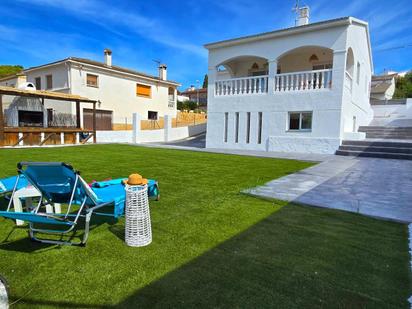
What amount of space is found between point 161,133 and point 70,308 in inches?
976

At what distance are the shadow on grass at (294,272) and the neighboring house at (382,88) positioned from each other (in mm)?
38303

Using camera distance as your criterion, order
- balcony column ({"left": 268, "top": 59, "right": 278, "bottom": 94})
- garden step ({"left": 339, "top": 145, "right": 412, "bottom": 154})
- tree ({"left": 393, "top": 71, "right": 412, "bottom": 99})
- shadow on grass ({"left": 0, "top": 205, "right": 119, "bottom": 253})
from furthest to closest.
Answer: tree ({"left": 393, "top": 71, "right": 412, "bottom": 99}) < balcony column ({"left": 268, "top": 59, "right": 278, "bottom": 94}) < garden step ({"left": 339, "top": 145, "right": 412, "bottom": 154}) < shadow on grass ({"left": 0, "top": 205, "right": 119, "bottom": 253})

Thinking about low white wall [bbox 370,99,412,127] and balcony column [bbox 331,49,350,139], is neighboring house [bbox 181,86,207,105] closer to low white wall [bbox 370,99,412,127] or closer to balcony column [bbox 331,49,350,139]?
low white wall [bbox 370,99,412,127]

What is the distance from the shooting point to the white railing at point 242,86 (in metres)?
17.0

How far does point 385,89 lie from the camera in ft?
123

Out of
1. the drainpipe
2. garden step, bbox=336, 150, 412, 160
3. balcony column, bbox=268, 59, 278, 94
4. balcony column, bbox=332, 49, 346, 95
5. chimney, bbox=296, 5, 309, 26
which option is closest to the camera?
garden step, bbox=336, 150, 412, 160

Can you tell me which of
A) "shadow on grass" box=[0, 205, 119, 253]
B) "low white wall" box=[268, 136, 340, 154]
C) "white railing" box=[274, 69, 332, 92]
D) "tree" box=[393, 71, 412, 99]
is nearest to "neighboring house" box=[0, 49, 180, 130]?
"white railing" box=[274, 69, 332, 92]

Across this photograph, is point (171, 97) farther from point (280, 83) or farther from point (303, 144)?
point (303, 144)

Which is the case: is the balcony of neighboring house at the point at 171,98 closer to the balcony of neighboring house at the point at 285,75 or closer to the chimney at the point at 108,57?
the chimney at the point at 108,57

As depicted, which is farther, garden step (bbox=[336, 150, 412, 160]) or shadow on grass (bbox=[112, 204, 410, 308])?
garden step (bbox=[336, 150, 412, 160])

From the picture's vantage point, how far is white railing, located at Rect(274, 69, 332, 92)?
14.8m

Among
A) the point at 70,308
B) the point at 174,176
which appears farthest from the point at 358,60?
the point at 70,308

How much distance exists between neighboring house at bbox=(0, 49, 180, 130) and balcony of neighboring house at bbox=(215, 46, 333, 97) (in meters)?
14.0

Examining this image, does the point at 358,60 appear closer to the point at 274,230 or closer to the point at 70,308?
the point at 274,230
